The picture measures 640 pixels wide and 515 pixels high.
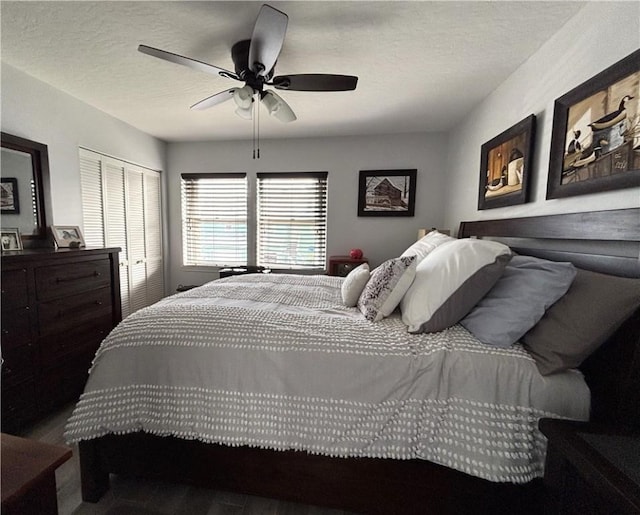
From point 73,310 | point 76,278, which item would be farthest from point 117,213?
point 73,310

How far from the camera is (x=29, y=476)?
54 centimetres

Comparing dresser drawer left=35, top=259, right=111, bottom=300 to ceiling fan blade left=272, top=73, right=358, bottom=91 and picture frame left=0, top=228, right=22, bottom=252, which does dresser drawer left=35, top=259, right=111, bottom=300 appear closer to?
picture frame left=0, top=228, right=22, bottom=252

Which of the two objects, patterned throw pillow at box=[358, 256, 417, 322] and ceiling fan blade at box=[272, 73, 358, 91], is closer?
patterned throw pillow at box=[358, 256, 417, 322]

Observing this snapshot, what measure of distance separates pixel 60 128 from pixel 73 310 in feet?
5.28

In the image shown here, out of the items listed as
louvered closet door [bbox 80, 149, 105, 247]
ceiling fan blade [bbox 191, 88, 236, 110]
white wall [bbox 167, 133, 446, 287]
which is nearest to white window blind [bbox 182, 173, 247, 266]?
white wall [bbox 167, 133, 446, 287]

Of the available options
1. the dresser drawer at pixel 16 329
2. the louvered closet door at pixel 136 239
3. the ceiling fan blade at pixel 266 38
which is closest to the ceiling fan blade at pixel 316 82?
the ceiling fan blade at pixel 266 38

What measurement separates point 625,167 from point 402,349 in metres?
1.18

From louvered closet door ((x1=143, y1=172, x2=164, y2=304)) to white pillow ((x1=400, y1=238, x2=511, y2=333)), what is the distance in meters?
3.51

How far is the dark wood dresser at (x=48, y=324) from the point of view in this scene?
157 centimetres

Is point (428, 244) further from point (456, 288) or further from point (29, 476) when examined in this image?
point (29, 476)

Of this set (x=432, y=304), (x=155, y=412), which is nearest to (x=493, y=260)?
(x=432, y=304)

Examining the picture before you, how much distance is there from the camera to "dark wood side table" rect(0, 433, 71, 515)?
0.52 m

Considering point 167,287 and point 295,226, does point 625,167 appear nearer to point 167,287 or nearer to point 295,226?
point 295,226

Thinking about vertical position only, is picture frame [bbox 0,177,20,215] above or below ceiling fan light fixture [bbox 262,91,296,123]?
below
